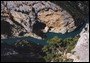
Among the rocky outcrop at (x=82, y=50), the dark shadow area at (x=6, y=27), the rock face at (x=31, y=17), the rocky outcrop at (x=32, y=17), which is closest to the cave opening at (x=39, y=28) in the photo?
the rocky outcrop at (x=32, y=17)

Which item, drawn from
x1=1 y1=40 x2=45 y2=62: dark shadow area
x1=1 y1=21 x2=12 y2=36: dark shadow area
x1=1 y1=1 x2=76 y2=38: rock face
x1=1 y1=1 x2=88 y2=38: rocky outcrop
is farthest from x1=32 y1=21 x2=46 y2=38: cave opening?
x1=1 y1=40 x2=45 y2=62: dark shadow area

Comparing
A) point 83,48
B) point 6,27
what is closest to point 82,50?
point 83,48

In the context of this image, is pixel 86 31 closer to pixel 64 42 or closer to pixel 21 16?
pixel 64 42

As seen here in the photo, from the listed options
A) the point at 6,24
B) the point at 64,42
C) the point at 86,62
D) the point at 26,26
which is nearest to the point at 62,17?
the point at 26,26

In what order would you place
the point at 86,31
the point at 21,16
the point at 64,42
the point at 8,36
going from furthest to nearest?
the point at 21,16
the point at 8,36
the point at 64,42
the point at 86,31

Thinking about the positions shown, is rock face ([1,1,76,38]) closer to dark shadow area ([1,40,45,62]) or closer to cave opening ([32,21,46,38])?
cave opening ([32,21,46,38])

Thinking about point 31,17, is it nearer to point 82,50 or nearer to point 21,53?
point 21,53

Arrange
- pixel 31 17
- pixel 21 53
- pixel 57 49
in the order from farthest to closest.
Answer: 1. pixel 31 17
2. pixel 21 53
3. pixel 57 49

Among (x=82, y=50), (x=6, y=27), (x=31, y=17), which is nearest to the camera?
(x=82, y=50)

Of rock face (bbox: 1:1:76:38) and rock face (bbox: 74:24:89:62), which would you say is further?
rock face (bbox: 1:1:76:38)
